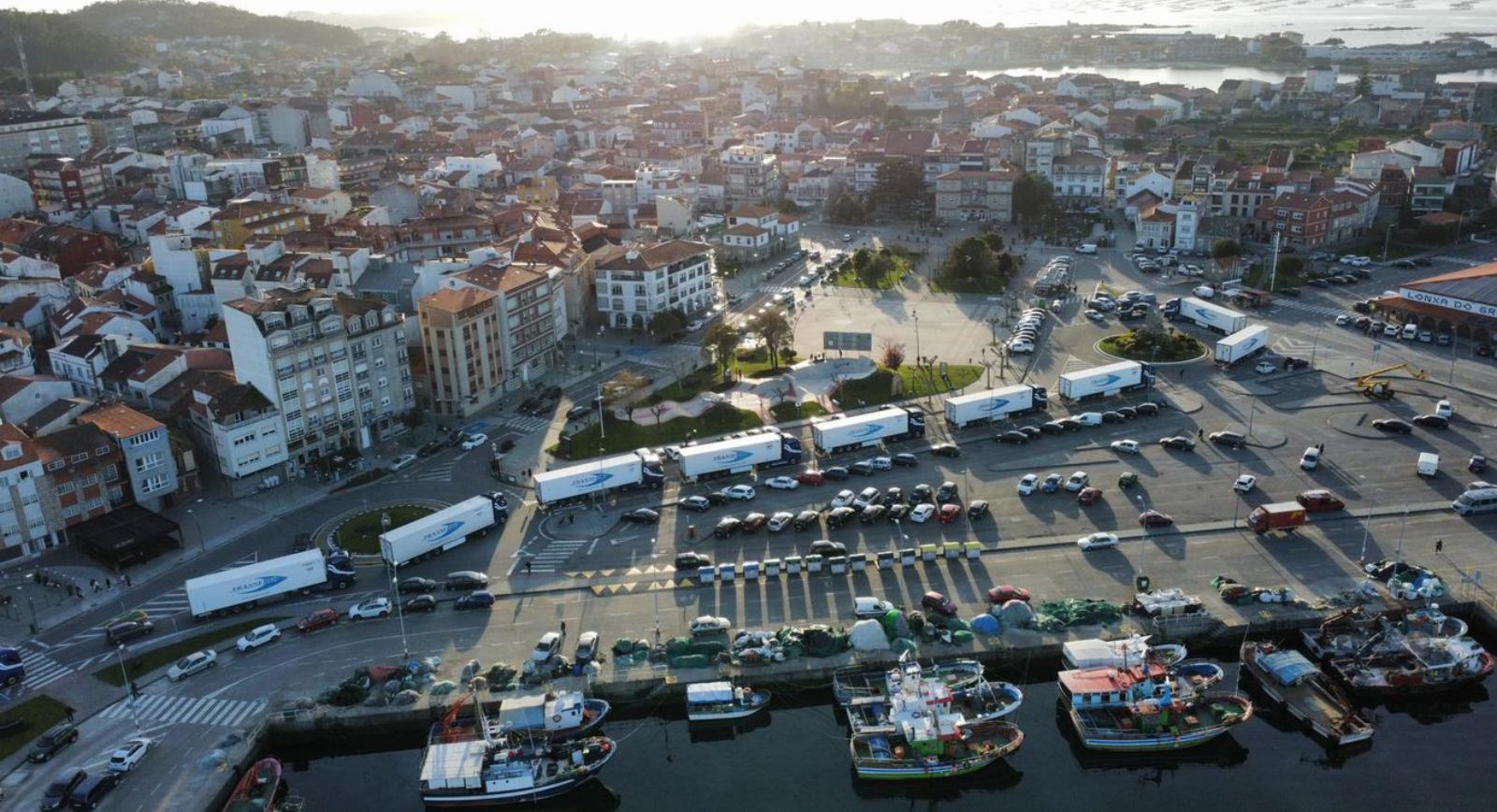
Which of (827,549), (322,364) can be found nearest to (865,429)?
(827,549)

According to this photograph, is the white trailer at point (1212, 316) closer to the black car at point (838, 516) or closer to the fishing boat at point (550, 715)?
the black car at point (838, 516)

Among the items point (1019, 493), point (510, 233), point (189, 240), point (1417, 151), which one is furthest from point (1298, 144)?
point (189, 240)

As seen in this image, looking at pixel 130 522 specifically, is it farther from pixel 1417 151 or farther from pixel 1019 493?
pixel 1417 151

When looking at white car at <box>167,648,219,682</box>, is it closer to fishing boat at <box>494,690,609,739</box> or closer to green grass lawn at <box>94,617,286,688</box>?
green grass lawn at <box>94,617,286,688</box>

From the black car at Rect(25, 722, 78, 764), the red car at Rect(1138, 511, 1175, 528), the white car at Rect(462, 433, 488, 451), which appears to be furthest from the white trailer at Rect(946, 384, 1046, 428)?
the black car at Rect(25, 722, 78, 764)

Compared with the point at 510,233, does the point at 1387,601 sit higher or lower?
lower

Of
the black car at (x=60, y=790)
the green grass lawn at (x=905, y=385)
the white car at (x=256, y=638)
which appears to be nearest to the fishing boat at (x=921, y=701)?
the white car at (x=256, y=638)

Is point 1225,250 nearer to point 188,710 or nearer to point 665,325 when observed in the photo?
point 665,325
